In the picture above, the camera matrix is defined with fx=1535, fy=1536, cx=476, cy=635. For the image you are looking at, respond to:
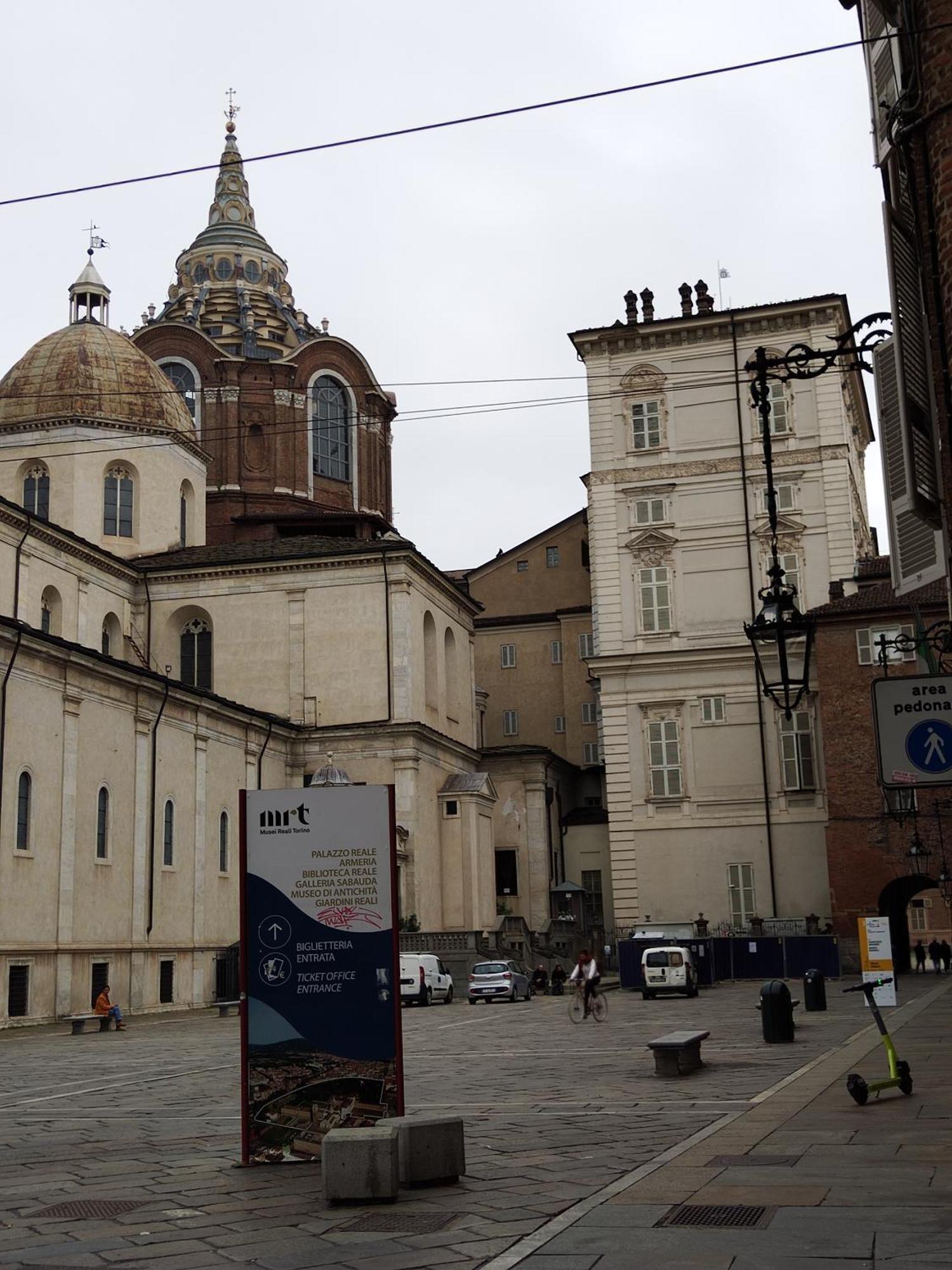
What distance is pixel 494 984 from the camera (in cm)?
3822

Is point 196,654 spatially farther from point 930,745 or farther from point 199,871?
point 930,745

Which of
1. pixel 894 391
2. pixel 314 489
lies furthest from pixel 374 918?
pixel 314 489

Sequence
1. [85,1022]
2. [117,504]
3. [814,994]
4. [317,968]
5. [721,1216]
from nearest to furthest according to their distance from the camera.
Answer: [721,1216] → [317,968] → [814,994] → [85,1022] → [117,504]

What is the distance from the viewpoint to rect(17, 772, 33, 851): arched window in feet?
108

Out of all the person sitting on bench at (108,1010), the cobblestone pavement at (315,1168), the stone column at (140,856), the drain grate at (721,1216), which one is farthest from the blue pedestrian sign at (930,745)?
the stone column at (140,856)

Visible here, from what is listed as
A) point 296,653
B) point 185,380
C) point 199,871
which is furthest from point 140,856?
point 185,380

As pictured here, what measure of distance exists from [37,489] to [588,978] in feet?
95.6

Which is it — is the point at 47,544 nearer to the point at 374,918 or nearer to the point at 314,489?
the point at 314,489

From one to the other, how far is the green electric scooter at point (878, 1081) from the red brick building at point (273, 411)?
4405cm

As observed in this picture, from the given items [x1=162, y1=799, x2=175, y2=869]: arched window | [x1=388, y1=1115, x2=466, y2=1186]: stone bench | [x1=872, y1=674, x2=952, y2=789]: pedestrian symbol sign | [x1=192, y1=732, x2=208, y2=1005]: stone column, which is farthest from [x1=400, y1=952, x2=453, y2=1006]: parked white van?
[x1=872, y1=674, x2=952, y2=789]: pedestrian symbol sign

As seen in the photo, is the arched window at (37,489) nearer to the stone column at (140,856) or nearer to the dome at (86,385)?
the dome at (86,385)

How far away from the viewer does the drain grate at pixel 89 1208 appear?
8.92 m

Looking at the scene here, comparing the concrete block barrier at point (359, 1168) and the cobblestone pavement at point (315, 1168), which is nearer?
the cobblestone pavement at point (315, 1168)

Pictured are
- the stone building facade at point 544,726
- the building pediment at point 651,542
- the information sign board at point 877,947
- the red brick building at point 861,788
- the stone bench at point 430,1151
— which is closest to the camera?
the stone bench at point 430,1151
